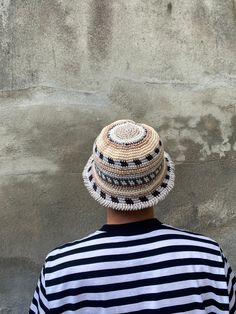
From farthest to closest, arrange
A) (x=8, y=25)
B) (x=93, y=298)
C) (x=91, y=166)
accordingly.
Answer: (x=8, y=25), (x=91, y=166), (x=93, y=298)

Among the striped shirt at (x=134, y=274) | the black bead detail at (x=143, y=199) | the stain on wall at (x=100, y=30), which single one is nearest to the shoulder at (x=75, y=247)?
the striped shirt at (x=134, y=274)

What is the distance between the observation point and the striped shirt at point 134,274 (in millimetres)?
1419

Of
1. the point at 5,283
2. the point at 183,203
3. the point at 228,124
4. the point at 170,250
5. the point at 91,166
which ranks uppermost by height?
the point at 91,166

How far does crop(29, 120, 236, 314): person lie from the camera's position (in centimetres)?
142

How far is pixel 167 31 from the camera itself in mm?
2740

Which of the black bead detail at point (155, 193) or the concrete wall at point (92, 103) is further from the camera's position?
the concrete wall at point (92, 103)

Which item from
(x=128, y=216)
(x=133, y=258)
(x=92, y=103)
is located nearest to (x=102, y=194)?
(x=128, y=216)

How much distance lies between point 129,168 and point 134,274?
279mm

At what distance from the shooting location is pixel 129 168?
1.43 m

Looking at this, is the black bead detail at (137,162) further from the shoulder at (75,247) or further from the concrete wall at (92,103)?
the concrete wall at (92,103)

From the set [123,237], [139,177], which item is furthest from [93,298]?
[139,177]

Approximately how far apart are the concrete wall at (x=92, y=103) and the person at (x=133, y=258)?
4.22ft

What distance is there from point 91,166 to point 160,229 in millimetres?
284

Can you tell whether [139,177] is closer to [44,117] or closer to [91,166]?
[91,166]
